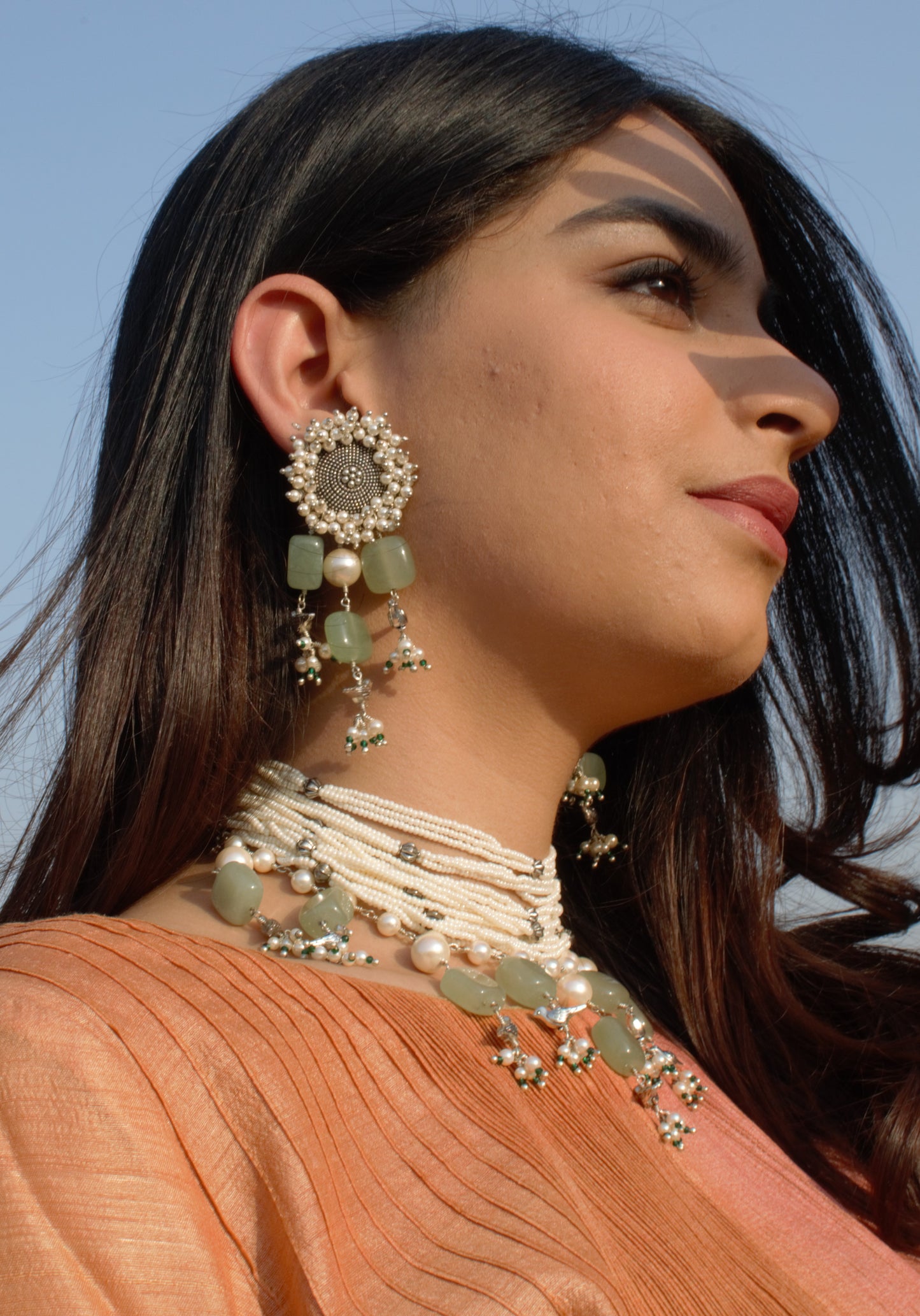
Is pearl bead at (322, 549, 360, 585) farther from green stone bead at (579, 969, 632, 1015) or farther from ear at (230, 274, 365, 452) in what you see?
green stone bead at (579, 969, 632, 1015)

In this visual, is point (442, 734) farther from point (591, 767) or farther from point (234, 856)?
point (591, 767)

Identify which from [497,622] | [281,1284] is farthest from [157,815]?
[281,1284]

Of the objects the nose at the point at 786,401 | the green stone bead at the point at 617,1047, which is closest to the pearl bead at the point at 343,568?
the nose at the point at 786,401

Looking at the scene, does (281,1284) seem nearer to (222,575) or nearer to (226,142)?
(222,575)

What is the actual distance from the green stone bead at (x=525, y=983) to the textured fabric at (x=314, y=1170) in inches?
3.6

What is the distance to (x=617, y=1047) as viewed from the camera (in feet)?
6.34

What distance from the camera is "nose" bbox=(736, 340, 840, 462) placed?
201 cm

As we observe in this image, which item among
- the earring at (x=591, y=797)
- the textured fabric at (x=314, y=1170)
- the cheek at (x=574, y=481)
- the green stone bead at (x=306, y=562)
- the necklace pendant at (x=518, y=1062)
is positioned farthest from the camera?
the earring at (x=591, y=797)

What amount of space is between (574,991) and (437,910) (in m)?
0.26

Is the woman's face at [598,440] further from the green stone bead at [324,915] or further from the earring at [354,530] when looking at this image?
the green stone bead at [324,915]

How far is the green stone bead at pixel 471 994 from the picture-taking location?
5.89 feet

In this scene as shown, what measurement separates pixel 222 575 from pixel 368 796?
0.43m

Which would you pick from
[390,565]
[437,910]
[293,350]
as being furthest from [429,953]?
[293,350]

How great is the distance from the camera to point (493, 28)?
231 cm
